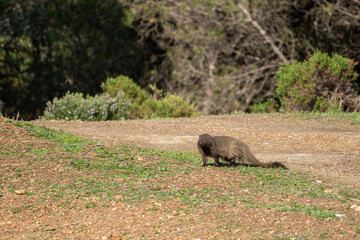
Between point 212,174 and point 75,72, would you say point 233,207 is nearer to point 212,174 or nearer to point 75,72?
point 212,174

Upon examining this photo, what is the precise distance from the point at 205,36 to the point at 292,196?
51.5 ft

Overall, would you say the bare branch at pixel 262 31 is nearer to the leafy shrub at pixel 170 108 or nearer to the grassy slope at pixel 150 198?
the leafy shrub at pixel 170 108

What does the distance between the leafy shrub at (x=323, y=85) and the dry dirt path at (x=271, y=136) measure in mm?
2033

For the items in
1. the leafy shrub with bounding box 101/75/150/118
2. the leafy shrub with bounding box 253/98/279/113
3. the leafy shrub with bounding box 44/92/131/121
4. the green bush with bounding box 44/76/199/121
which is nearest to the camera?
the leafy shrub with bounding box 44/92/131/121

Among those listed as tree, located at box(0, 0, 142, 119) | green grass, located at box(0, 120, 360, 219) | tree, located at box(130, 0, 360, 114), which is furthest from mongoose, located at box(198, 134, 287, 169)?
tree, located at box(0, 0, 142, 119)

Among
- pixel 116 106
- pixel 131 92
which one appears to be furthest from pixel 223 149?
pixel 131 92

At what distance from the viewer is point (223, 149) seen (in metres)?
8.99

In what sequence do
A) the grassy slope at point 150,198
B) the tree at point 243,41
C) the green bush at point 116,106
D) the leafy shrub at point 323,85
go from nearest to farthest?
the grassy slope at point 150,198 < the green bush at point 116,106 < the leafy shrub at point 323,85 < the tree at point 243,41

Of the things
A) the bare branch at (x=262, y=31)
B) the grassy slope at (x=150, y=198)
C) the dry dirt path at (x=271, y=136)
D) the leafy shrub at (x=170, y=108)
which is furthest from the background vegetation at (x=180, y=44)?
the grassy slope at (x=150, y=198)

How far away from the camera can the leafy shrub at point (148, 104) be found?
18.3m

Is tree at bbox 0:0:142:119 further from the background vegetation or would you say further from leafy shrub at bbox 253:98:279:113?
leafy shrub at bbox 253:98:279:113

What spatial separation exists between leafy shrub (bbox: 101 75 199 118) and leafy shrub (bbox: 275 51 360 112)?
3582 mm

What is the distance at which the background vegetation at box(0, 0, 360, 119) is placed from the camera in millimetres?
21641

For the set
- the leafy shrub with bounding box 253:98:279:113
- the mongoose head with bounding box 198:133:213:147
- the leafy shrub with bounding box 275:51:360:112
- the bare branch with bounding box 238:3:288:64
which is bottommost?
the mongoose head with bounding box 198:133:213:147
